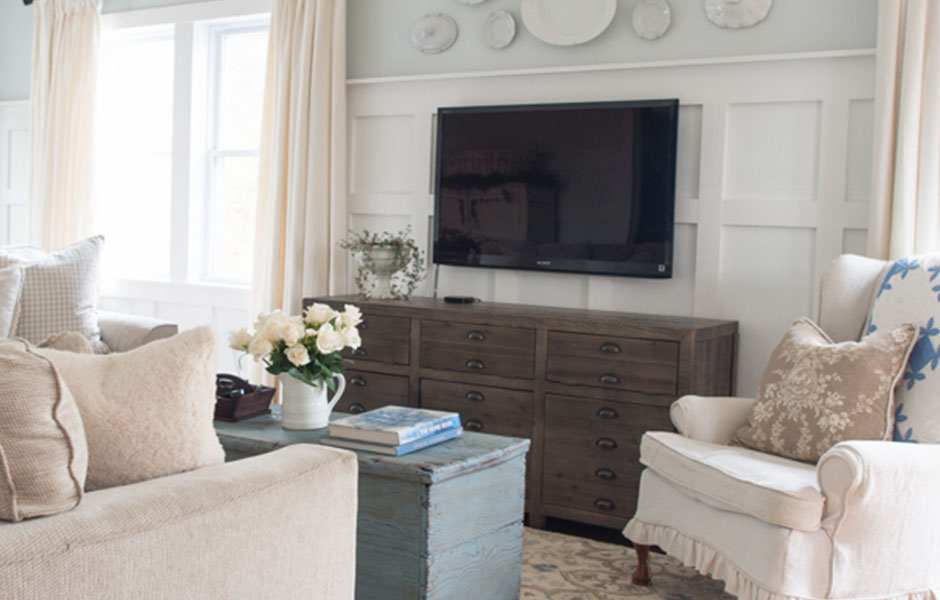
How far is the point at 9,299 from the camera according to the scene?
3.63 meters

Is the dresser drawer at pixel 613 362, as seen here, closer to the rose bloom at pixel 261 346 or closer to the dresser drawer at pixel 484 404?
the dresser drawer at pixel 484 404

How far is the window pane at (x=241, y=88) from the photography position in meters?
5.10

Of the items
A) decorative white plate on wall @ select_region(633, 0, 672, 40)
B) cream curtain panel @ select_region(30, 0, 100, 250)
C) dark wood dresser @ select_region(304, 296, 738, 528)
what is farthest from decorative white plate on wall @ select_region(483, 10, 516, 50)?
cream curtain panel @ select_region(30, 0, 100, 250)

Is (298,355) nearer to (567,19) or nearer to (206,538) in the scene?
(206,538)

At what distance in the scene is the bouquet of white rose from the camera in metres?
2.47

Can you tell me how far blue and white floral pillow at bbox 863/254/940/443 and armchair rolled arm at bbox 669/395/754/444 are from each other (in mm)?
459

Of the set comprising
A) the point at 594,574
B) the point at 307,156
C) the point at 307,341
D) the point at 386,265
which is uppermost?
the point at 307,156

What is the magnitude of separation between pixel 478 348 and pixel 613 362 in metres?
0.55

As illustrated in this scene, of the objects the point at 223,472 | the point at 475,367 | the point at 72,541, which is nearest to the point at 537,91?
the point at 475,367

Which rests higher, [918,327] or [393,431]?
[918,327]

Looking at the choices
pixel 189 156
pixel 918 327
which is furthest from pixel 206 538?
pixel 189 156

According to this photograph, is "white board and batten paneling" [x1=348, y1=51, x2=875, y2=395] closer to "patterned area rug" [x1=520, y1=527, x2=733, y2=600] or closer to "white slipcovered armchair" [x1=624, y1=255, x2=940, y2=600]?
"patterned area rug" [x1=520, y1=527, x2=733, y2=600]

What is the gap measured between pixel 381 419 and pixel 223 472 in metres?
0.83

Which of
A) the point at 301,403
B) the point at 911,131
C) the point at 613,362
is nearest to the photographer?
the point at 301,403
